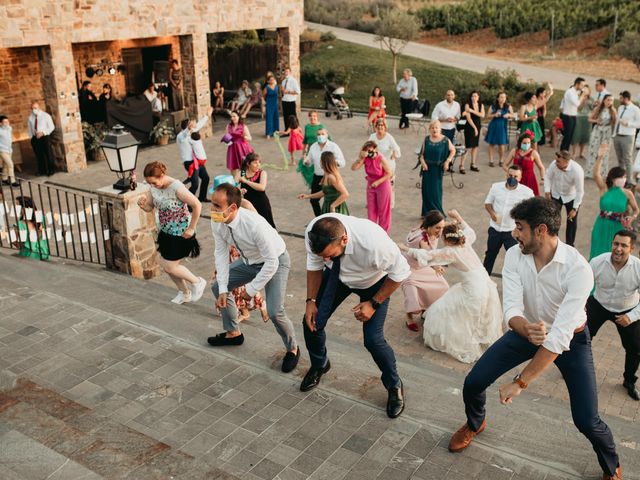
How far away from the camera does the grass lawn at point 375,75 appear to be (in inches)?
926

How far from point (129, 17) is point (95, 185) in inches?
175

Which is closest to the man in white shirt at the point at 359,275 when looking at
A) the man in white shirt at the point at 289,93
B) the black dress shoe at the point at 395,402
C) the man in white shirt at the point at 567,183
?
the black dress shoe at the point at 395,402

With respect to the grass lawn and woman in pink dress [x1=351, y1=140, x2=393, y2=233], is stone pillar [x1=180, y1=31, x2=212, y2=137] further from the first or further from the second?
woman in pink dress [x1=351, y1=140, x2=393, y2=233]

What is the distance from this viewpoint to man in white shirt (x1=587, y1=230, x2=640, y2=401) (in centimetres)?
592

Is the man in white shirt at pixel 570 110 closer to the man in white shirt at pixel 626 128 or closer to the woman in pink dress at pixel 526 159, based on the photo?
the man in white shirt at pixel 626 128

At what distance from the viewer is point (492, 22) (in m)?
40.3

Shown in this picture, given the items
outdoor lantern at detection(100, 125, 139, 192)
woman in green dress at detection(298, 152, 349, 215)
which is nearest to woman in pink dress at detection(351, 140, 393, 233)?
woman in green dress at detection(298, 152, 349, 215)

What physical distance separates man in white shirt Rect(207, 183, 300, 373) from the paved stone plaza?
0.46 metres

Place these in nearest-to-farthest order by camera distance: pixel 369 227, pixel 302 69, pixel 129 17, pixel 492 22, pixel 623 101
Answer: pixel 369 227 → pixel 623 101 → pixel 129 17 → pixel 302 69 → pixel 492 22

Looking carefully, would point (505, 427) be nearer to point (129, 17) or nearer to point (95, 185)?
point (95, 185)

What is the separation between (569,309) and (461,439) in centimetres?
127

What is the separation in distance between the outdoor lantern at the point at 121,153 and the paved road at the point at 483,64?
20.5 metres

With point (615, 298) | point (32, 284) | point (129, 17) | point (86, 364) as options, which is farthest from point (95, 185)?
point (615, 298)

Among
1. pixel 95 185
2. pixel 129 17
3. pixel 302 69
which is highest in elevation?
pixel 129 17
